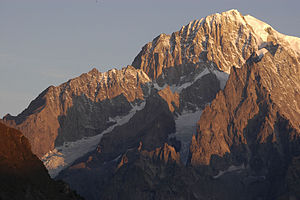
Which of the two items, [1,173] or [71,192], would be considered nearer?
[1,173]

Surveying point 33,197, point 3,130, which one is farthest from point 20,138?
point 33,197

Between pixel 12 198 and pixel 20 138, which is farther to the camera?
pixel 20 138

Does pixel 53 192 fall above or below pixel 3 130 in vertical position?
below

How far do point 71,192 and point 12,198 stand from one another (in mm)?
18014

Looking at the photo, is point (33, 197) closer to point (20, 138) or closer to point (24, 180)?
point (24, 180)

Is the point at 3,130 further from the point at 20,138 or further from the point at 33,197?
the point at 33,197

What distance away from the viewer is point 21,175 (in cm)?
17675

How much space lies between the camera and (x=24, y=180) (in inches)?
6939

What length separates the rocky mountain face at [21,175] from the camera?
566 ft

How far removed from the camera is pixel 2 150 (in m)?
179

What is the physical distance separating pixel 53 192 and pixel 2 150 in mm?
11253

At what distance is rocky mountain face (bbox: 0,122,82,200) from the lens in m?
172

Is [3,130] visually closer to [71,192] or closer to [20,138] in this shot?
[20,138]

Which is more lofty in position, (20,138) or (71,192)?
(20,138)
